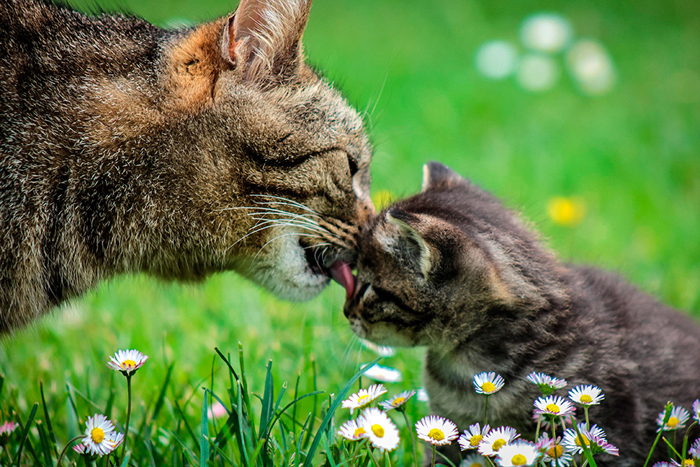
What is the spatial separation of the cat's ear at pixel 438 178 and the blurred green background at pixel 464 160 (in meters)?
0.36

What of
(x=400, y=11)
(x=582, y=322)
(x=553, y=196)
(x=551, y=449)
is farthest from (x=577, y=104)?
(x=551, y=449)

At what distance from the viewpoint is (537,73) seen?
23.5ft

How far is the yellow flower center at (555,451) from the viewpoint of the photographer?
5.97ft

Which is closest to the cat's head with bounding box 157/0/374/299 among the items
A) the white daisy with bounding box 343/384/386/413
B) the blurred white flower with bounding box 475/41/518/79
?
the white daisy with bounding box 343/384/386/413

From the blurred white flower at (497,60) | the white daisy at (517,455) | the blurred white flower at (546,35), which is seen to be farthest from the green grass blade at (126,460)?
the blurred white flower at (546,35)

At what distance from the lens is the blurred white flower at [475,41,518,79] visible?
7332mm

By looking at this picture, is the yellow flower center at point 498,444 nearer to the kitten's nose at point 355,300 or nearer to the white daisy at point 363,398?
the white daisy at point 363,398

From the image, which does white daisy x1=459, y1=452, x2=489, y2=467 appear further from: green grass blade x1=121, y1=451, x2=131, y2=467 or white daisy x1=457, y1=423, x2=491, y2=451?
green grass blade x1=121, y1=451, x2=131, y2=467

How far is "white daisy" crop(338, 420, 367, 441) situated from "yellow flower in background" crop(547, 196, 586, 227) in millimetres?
2728

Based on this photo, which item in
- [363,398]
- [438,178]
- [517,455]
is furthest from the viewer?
[438,178]

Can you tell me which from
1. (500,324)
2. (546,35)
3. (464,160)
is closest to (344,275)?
(500,324)

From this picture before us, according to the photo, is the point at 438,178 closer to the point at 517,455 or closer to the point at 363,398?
the point at 363,398

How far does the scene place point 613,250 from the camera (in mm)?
4453

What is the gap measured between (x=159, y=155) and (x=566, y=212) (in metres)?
2.76
